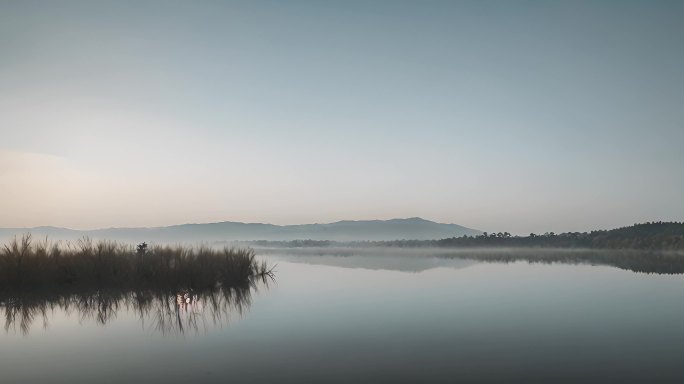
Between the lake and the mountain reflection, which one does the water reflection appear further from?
the mountain reflection

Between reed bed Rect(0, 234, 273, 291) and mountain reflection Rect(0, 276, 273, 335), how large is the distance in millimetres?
872

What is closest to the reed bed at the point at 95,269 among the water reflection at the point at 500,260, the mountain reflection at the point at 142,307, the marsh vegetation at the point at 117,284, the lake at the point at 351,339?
the marsh vegetation at the point at 117,284

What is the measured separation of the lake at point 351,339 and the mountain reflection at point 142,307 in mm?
44

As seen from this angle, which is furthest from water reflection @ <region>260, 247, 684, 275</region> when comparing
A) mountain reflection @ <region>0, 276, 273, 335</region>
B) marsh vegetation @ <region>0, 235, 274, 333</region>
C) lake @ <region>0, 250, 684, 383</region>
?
mountain reflection @ <region>0, 276, 273, 335</region>

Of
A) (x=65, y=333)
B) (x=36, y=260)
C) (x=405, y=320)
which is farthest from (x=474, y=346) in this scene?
(x=36, y=260)

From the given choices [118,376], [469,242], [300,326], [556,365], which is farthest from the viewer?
[469,242]

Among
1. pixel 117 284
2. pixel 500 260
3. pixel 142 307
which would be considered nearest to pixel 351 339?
pixel 142 307

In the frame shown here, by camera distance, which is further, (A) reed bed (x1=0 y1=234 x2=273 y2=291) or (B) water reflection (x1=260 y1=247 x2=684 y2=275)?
(B) water reflection (x1=260 y1=247 x2=684 y2=275)

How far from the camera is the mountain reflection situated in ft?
27.6

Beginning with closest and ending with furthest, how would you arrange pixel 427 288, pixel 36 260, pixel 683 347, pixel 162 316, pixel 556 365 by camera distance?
pixel 556 365 < pixel 683 347 < pixel 162 316 < pixel 36 260 < pixel 427 288

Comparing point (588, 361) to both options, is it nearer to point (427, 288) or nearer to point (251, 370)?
point (251, 370)

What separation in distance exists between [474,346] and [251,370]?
3.16m

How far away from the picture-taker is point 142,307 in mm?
10188

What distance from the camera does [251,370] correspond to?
5688mm
